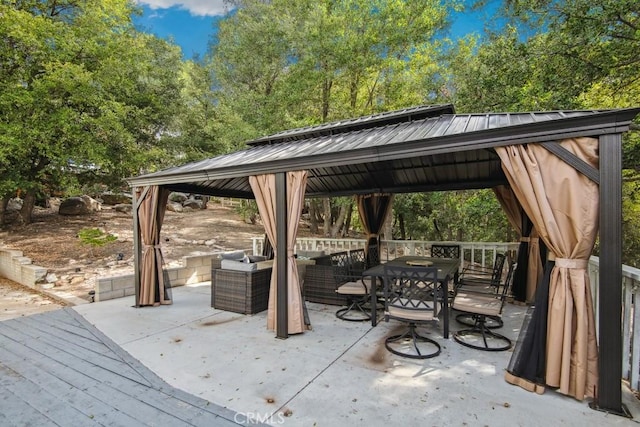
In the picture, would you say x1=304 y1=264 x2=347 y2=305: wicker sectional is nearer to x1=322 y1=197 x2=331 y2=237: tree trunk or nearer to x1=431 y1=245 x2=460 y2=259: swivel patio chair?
x1=431 y1=245 x2=460 y2=259: swivel patio chair

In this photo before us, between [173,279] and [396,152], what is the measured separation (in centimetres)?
574

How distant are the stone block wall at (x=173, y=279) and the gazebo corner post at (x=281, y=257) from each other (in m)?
3.62

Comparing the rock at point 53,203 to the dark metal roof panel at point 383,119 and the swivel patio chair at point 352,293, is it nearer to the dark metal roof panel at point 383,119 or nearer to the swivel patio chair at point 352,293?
the dark metal roof panel at point 383,119

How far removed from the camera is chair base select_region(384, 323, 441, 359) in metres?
3.26

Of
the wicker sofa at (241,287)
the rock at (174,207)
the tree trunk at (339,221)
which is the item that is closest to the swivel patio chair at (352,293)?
the wicker sofa at (241,287)

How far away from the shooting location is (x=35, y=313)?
195 inches

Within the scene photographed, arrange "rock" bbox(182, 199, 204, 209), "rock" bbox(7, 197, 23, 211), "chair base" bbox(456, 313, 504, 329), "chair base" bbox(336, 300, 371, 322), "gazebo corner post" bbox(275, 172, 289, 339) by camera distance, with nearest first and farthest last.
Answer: "gazebo corner post" bbox(275, 172, 289, 339) < "chair base" bbox(456, 313, 504, 329) < "chair base" bbox(336, 300, 371, 322) < "rock" bbox(7, 197, 23, 211) < "rock" bbox(182, 199, 204, 209)

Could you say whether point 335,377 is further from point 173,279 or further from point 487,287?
point 173,279

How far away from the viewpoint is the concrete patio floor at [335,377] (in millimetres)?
2270

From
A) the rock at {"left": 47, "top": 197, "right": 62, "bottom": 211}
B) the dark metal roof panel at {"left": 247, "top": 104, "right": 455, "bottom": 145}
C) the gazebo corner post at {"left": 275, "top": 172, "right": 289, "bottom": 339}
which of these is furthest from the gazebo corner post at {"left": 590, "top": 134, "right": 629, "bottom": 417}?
the rock at {"left": 47, "top": 197, "right": 62, "bottom": 211}

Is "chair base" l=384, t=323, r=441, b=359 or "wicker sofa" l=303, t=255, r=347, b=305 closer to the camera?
"chair base" l=384, t=323, r=441, b=359

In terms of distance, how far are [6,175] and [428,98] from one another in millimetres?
13260

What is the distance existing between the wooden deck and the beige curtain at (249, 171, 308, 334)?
1.50 meters

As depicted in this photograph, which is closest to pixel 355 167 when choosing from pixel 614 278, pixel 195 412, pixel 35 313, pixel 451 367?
pixel 451 367
